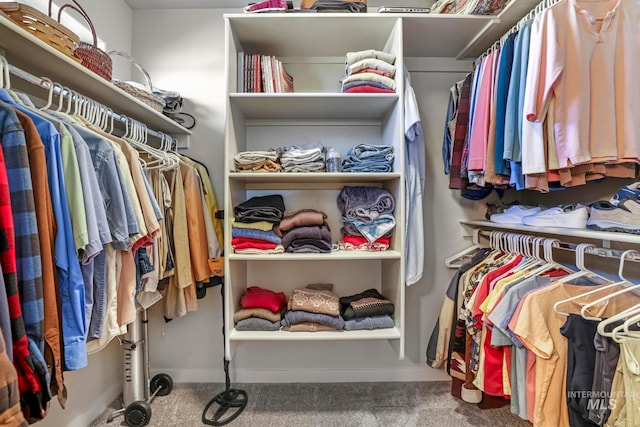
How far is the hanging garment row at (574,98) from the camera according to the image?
1.13 m

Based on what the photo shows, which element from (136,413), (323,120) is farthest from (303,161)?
(136,413)

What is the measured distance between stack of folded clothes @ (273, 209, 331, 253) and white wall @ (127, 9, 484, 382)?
24.4 inches

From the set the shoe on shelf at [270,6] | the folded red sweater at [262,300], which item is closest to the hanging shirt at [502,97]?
the shoe on shelf at [270,6]

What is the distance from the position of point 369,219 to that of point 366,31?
959mm

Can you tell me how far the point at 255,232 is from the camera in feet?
5.30

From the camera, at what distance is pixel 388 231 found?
5.53 feet

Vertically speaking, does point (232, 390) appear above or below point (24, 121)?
below

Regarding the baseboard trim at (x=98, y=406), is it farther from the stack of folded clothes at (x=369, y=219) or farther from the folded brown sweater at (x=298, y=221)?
the stack of folded clothes at (x=369, y=219)

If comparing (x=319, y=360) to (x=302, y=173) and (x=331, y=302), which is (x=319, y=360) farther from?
(x=302, y=173)

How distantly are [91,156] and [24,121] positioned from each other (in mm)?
237

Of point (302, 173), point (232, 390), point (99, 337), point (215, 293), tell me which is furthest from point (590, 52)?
point (232, 390)

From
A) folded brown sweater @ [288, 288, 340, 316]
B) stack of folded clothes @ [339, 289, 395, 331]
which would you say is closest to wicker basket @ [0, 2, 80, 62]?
folded brown sweater @ [288, 288, 340, 316]

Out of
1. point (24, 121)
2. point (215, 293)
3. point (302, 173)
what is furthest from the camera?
point (215, 293)

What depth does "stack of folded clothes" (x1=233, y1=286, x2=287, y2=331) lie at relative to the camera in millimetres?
1643
